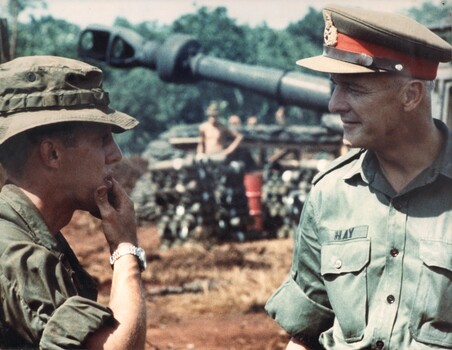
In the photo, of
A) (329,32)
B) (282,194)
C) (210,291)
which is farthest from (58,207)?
(282,194)

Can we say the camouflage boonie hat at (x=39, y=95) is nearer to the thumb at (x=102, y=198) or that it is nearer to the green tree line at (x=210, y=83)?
the thumb at (x=102, y=198)

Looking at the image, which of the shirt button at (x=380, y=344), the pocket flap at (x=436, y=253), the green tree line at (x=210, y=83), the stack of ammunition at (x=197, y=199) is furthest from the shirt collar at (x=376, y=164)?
the green tree line at (x=210, y=83)

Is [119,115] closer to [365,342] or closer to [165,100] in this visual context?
[365,342]

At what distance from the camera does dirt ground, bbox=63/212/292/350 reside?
7.47m

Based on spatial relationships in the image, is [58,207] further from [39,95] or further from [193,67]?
[193,67]

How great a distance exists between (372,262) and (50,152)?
4.16ft

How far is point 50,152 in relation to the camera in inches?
103

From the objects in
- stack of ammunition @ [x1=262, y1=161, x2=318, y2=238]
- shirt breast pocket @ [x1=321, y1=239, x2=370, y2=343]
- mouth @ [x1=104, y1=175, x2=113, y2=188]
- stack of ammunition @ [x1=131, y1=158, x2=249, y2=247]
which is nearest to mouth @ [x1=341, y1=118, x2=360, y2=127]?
shirt breast pocket @ [x1=321, y1=239, x2=370, y2=343]

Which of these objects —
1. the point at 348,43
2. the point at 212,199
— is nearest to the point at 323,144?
the point at 212,199

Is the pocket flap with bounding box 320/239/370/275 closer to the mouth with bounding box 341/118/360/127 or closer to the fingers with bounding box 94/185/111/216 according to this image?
the mouth with bounding box 341/118/360/127

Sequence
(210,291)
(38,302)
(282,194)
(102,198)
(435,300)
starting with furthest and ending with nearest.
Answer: (282,194), (210,291), (102,198), (435,300), (38,302)

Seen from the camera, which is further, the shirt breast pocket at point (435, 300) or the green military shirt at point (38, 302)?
the shirt breast pocket at point (435, 300)

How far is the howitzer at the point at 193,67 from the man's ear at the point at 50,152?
7531 millimetres

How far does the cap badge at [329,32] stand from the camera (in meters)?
2.96
